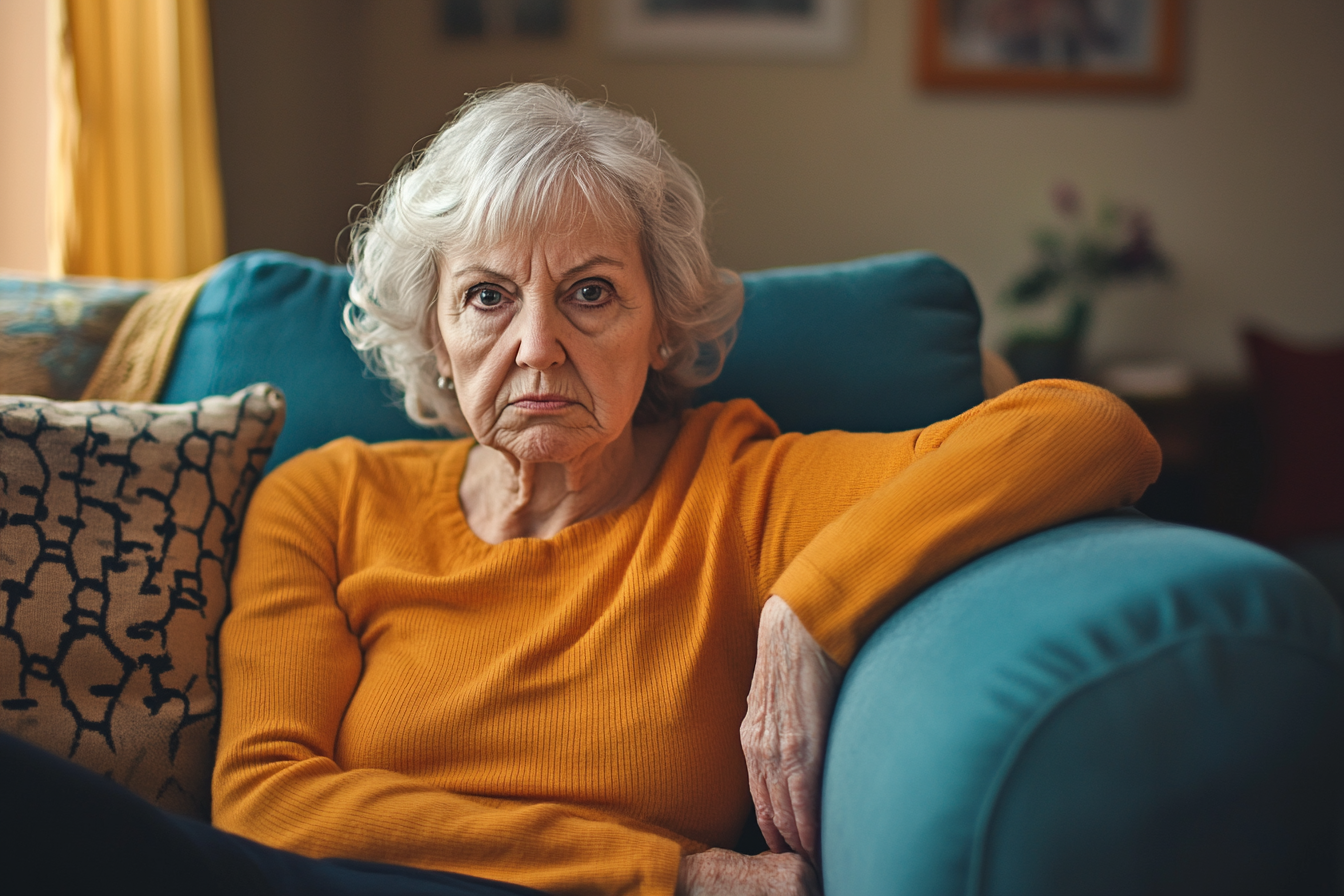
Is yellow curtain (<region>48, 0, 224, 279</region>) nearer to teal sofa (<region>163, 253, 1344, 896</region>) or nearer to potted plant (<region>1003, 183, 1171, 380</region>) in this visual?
teal sofa (<region>163, 253, 1344, 896</region>)

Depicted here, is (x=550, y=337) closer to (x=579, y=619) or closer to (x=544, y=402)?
(x=544, y=402)

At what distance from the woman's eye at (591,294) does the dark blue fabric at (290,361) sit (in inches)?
15.9

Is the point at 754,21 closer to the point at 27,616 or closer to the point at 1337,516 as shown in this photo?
the point at 1337,516

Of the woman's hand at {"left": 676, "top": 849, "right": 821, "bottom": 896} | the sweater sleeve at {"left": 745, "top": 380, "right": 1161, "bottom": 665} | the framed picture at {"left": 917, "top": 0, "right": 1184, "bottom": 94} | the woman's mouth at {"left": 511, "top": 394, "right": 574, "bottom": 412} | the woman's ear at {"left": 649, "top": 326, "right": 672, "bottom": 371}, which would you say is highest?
the framed picture at {"left": 917, "top": 0, "right": 1184, "bottom": 94}

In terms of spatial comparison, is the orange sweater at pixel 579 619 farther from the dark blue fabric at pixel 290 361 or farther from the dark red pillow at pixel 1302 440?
the dark red pillow at pixel 1302 440

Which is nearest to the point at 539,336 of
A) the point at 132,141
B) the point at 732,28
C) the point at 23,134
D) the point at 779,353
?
the point at 779,353

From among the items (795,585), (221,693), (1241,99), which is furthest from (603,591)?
(1241,99)

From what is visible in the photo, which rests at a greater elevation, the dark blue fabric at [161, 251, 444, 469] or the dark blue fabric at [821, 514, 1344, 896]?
the dark blue fabric at [161, 251, 444, 469]

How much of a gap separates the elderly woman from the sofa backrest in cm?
12

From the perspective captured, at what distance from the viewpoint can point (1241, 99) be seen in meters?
3.24

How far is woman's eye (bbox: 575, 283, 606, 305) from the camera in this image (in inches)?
40.5

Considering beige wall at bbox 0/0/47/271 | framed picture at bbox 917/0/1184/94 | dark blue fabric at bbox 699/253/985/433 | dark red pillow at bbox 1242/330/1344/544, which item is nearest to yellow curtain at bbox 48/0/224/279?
beige wall at bbox 0/0/47/271

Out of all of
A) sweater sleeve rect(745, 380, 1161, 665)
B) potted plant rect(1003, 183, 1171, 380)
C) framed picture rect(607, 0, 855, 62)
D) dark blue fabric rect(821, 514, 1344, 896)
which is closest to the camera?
dark blue fabric rect(821, 514, 1344, 896)

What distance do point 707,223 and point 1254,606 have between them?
0.80 meters
